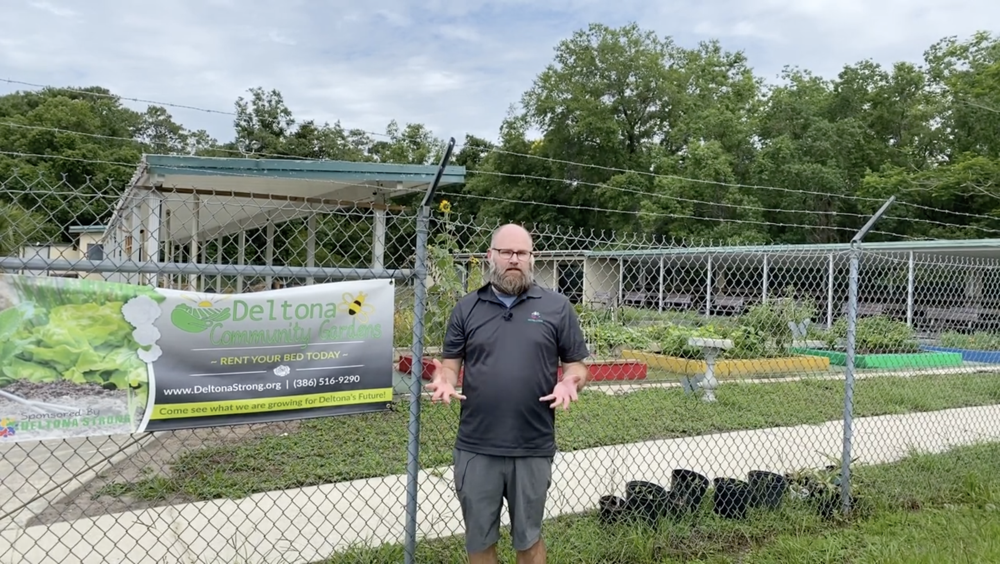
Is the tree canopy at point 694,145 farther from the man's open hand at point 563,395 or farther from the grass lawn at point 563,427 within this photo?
the man's open hand at point 563,395

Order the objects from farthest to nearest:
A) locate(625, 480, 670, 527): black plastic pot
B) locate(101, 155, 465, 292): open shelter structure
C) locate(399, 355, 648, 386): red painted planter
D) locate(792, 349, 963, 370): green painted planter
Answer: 1. locate(792, 349, 963, 370): green painted planter
2. locate(399, 355, 648, 386): red painted planter
3. locate(101, 155, 465, 292): open shelter structure
4. locate(625, 480, 670, 527): black plastic pot

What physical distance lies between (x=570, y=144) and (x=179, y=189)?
31.0m

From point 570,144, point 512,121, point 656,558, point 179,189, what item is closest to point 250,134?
point 512,121

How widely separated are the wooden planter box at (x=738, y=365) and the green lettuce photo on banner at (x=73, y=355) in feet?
28.5

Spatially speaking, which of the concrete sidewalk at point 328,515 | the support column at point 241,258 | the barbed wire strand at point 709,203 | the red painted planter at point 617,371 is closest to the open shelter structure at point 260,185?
the support column at point 241,258

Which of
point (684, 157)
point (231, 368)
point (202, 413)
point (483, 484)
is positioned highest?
point (684, 157)

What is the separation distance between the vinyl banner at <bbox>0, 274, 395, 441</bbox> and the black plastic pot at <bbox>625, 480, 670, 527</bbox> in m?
1.80

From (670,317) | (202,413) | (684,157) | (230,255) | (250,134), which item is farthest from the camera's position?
(250,134)

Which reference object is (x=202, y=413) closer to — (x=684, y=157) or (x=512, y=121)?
(x=684, y=157)

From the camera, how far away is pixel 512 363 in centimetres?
260

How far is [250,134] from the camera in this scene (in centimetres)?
4209

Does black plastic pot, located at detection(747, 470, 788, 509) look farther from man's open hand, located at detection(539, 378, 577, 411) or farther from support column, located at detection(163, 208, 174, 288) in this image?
support column, located at detection(163, 208, 174, 288)

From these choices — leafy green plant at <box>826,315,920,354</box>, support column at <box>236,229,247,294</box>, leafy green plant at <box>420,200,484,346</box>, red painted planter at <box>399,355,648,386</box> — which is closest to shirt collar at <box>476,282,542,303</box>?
support column at <box>236,229,247,294</box>

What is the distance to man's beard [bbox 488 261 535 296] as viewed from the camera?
8.79 feet
